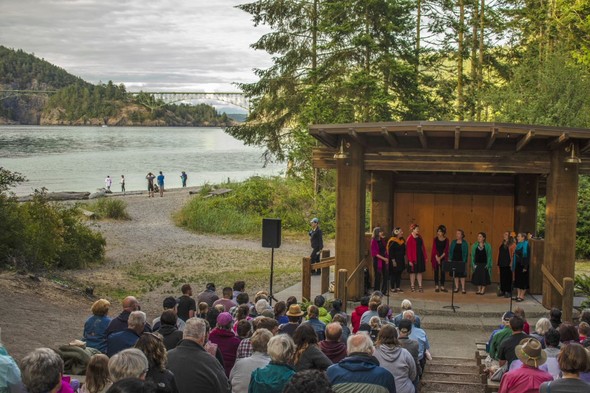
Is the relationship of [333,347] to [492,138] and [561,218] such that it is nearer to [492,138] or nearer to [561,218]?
[492,138]

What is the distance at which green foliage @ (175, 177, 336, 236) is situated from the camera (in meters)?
31.1

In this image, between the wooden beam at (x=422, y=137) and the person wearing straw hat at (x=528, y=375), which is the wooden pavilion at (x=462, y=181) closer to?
the wooden beam at (x=422, y=137)

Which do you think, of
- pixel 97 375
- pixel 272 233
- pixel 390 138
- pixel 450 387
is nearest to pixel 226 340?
pixel 97 375

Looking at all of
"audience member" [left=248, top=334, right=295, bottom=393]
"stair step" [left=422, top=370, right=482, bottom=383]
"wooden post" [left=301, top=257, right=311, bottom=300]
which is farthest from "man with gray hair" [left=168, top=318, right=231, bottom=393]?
"wooden post" [left=301, top=257, right=311, bottom=300]

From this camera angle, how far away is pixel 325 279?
611 inches

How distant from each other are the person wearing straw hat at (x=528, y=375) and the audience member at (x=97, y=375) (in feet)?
10.7

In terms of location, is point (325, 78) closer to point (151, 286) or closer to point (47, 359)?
point (151, 286)

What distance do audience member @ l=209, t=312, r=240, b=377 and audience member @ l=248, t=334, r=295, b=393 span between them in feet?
5.78

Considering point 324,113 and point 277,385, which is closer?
point 277,385

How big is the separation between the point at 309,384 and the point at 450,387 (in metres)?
6.41

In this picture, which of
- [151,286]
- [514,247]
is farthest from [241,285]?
[151,286]

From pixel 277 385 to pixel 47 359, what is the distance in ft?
5.57

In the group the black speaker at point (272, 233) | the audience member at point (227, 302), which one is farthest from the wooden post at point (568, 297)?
the audience member at point (227, 302)

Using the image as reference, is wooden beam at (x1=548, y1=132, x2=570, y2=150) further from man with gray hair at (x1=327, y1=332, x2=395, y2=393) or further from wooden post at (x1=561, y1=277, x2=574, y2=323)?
man with gray hair at (x1=327, y1=332, x2=395, y2=393)
